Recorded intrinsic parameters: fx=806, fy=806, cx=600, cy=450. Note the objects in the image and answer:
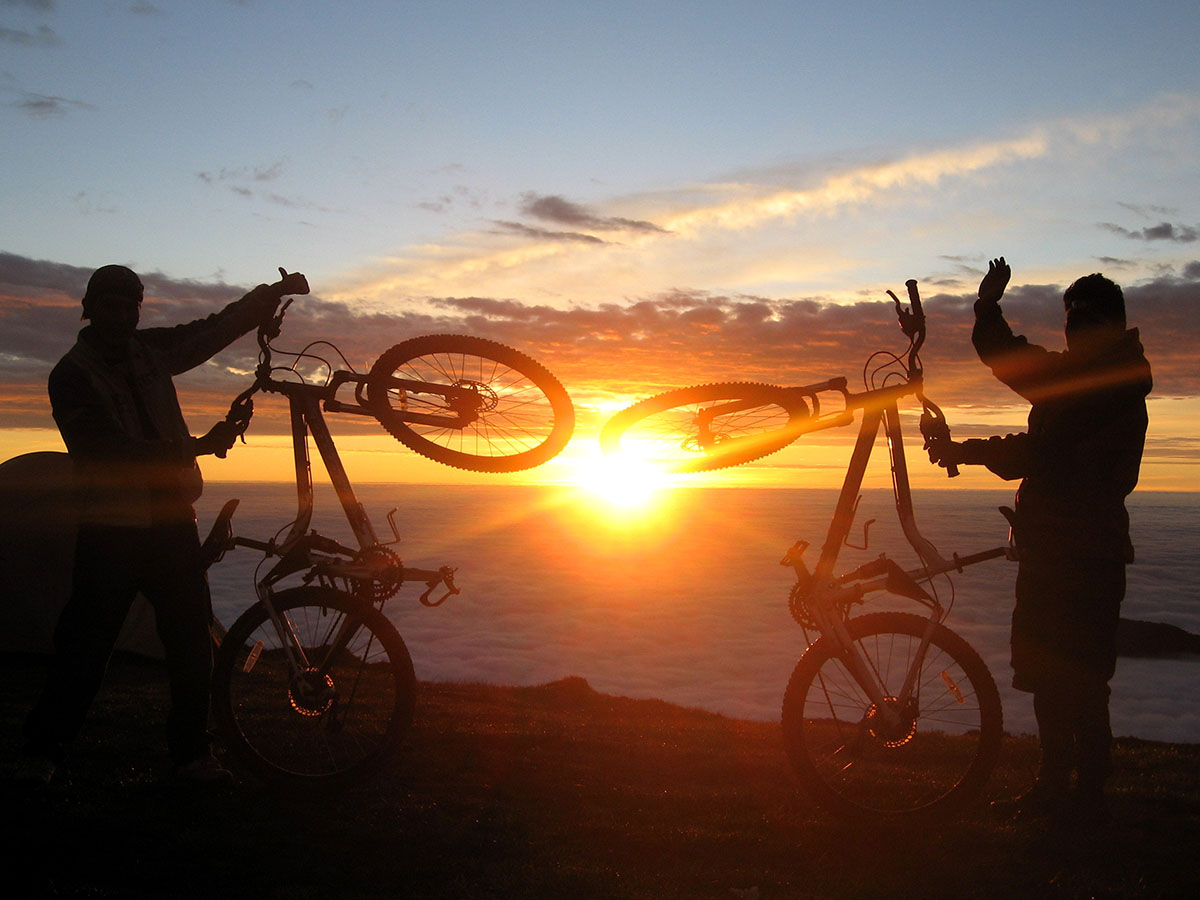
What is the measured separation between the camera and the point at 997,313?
5.55 metres

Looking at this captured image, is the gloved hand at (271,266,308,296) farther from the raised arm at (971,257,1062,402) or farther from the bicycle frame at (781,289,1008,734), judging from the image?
the raised arm at (971,257,1062,402)

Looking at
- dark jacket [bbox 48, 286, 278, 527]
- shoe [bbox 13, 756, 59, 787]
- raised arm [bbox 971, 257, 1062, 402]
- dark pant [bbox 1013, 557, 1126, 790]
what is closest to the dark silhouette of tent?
dark jacket [bbox 48, 286, 278, 527]

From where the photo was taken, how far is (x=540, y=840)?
486 centimetres

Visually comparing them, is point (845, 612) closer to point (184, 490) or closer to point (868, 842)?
point (868, 842)

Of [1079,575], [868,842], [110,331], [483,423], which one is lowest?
[868,842]

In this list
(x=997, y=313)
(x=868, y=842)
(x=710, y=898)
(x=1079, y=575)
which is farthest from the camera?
(x=997, y=313)

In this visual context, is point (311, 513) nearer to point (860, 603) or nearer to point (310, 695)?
point (310, 695)

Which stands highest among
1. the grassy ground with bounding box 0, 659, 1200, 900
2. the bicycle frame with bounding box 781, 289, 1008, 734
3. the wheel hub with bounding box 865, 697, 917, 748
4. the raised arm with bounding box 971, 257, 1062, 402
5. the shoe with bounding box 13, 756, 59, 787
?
the raised arm with bounding box 971, 257, 1062, 402

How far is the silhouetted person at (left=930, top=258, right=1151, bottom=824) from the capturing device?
5.08 metres

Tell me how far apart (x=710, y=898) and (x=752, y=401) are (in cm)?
305

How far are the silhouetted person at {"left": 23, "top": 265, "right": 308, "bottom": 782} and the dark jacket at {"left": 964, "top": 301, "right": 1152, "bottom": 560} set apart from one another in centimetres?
521

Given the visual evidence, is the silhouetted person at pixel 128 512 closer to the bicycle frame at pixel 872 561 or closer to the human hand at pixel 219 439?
the human hand at pixel 219 439

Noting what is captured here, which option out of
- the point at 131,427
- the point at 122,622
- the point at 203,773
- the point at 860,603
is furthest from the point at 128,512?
the point at 860,603

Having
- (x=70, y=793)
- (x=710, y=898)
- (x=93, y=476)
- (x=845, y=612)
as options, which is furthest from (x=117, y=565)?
(x=845, y=612)
